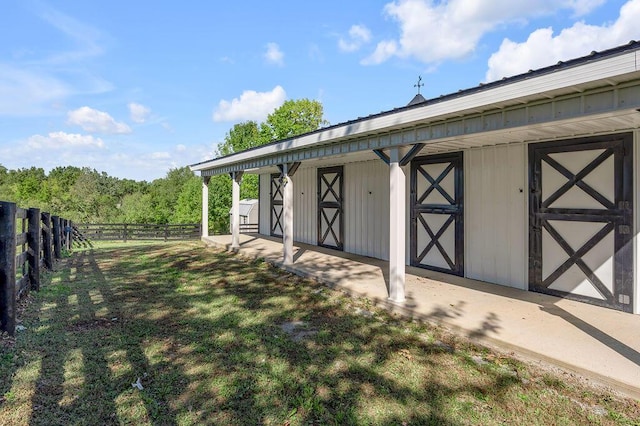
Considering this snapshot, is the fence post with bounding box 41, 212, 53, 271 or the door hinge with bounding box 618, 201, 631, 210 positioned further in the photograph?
the fence post with bounding box 41, 212, 53, 271

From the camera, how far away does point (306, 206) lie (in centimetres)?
1093

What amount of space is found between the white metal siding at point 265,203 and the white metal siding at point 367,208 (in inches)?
189

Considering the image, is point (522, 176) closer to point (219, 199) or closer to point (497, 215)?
point (497, 215)

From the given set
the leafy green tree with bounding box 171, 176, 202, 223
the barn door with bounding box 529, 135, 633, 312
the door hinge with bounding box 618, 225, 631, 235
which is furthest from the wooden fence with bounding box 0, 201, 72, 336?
the leafy green tree with bounding box 171, 176, 202, 223

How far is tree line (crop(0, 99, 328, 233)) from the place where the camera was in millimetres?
31984

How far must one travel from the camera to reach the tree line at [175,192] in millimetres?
31984

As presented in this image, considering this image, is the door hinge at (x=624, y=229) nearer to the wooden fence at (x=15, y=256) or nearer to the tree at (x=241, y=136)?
the wooden fence at (x=15, y=256)

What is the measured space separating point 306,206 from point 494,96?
7.86 m

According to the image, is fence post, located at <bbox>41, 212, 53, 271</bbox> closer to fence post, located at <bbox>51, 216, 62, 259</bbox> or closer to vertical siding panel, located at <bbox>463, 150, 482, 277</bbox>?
fence post, located at <bbox>51, 216, 62, 259</bbox>

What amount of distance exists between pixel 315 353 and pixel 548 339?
2329 millimetres

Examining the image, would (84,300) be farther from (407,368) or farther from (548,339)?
(548,339)

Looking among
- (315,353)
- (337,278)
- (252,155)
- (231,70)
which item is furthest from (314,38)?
(315,353)

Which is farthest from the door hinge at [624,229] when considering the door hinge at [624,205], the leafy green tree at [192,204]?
the leafy green tree at [192,204]

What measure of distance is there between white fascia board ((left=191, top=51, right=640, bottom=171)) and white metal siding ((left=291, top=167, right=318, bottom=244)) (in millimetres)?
4152
